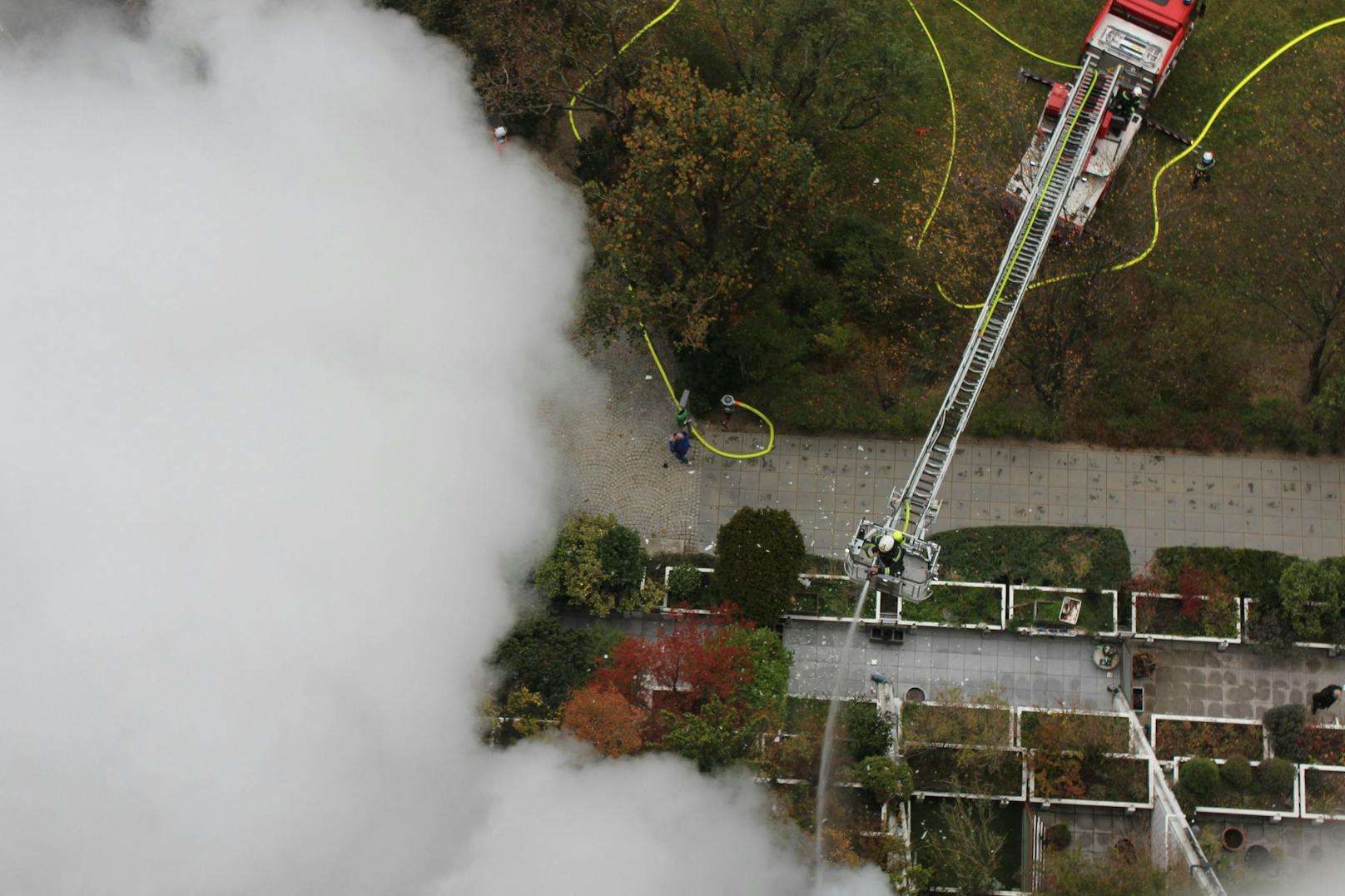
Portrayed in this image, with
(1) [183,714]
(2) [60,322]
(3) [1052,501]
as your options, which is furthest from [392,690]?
(3) [1052,501]

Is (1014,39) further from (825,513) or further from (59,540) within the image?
(59,540)

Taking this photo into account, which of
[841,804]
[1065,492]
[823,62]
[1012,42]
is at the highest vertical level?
[1012,42]

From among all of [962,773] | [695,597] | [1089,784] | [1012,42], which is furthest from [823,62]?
[1089,784]

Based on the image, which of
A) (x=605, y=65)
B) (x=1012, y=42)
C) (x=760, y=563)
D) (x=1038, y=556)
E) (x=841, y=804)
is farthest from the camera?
(x=1012, y=42)

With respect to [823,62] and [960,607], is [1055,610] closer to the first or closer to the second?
[960,607]

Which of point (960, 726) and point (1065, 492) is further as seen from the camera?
point (1065, 492)
